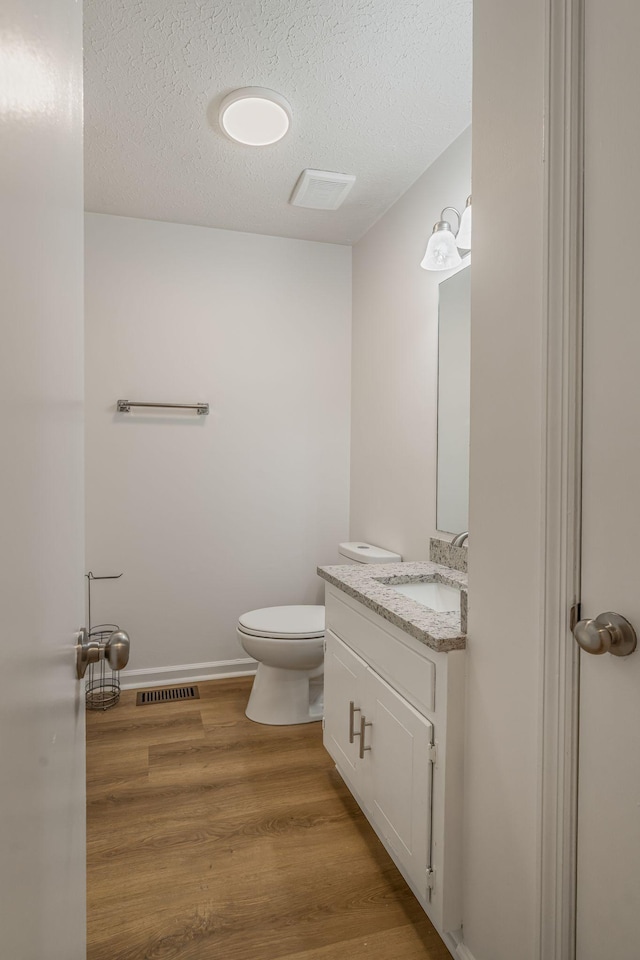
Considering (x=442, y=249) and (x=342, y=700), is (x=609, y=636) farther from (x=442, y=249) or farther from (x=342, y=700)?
(x=442, y=249)

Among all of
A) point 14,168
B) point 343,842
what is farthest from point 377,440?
point 14,168

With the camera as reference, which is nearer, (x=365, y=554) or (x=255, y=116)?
(x=255, y=116)

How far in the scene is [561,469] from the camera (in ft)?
3.32

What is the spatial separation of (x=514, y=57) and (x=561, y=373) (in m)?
0.69

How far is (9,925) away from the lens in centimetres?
42

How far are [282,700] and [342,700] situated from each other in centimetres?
71

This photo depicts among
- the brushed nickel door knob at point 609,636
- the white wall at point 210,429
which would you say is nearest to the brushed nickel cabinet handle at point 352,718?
the brushed nickel door knob at point 609,636

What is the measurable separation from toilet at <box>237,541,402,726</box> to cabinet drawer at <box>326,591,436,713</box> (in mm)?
417

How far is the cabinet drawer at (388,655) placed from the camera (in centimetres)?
137

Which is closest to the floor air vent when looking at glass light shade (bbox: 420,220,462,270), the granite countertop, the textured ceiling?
the granite countertop

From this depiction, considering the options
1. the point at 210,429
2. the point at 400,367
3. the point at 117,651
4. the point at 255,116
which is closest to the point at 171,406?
the point at 210,429

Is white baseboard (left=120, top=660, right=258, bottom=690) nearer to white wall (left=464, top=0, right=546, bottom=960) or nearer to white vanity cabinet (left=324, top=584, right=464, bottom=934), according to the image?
white vanity cabinet (left=324, top=584, right=464, bottom=934)

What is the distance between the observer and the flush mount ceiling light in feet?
6.18

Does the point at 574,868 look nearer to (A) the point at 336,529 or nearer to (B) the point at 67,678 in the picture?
(B) the point at 67,678
